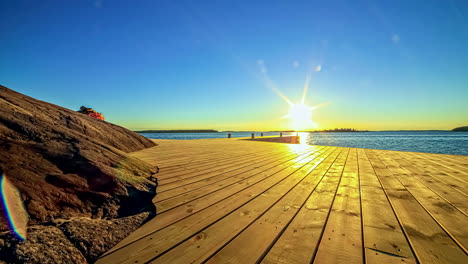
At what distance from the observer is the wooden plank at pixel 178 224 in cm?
125

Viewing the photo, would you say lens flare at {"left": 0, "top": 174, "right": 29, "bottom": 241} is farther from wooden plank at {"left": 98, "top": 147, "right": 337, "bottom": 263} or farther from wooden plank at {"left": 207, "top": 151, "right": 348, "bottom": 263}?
wooden plank at {"left": 207, "top": 151, "right": 348, "bottom": 263}

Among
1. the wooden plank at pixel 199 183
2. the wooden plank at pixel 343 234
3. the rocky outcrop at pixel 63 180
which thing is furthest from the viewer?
the wooden plank at pixel 199 183

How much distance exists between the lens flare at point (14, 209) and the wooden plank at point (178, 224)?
1.70 ft

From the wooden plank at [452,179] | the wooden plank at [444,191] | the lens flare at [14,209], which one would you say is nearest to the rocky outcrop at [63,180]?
the lens flare at [14,209]

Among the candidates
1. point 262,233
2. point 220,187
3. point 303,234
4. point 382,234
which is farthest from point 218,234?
point 382,234

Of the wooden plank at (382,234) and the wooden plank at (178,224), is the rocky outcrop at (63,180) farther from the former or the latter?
the wooden plank at (382,234)

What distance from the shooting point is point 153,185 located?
2512 millimetres

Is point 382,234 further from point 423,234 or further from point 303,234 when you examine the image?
point 303,234

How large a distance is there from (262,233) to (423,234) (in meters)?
1.26

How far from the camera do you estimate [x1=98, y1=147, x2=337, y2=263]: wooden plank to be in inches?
49.1

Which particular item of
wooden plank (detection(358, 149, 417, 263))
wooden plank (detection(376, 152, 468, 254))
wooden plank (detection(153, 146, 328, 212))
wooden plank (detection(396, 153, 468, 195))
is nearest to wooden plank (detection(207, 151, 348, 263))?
wooden plank (detection(358, 149, 417, 263))

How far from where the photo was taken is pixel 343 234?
4.69 ft

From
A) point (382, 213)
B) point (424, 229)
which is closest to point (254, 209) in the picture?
point (382, 213)

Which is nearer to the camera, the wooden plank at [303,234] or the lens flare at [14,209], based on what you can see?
the lens flare at [14,209]
